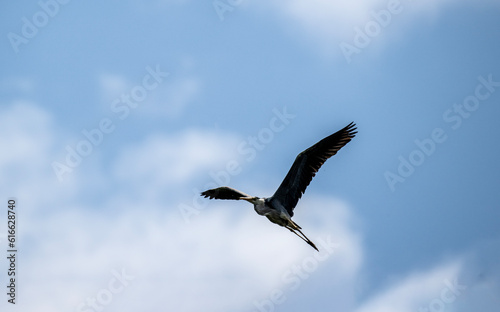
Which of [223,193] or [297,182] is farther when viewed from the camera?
[223,193]

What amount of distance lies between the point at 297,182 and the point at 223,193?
2.90 m

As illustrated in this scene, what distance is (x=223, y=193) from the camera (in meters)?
22.6

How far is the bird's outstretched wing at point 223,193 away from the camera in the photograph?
22.3m

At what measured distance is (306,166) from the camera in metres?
20.6

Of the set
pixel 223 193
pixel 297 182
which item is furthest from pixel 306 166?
pixel 223 193

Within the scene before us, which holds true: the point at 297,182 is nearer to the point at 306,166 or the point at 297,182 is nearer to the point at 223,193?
the point at 306,166

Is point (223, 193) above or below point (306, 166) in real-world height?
above

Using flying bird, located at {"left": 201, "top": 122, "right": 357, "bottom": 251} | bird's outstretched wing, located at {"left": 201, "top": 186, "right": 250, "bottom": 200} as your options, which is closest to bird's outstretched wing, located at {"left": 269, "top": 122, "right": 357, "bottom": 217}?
flying bird, located at {"left": 201, "top": 122, "right": 357, "bottom": 251}

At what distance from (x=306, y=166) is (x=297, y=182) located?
589 mm

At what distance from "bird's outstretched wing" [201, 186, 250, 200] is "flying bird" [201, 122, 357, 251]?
3.48 ft

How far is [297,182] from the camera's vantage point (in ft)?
68.4

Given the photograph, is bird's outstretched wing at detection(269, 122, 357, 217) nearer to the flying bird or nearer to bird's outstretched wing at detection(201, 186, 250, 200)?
the flying bird

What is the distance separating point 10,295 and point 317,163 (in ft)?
34.6

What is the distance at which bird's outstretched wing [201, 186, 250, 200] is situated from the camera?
22266mm
